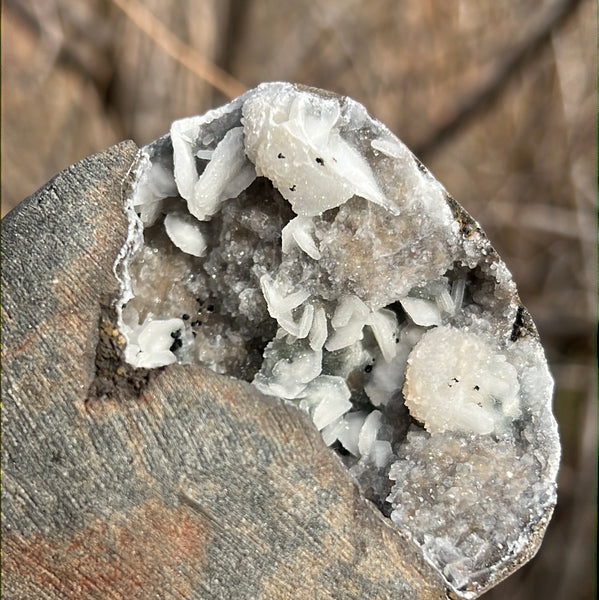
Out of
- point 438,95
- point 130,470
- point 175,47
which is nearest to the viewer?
point 130,470

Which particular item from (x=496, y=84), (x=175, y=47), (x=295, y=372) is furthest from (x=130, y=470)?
(x=496, y=84)

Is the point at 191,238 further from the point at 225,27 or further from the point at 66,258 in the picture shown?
the point at 225,27

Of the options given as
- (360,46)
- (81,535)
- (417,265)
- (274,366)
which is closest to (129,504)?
(81,535)

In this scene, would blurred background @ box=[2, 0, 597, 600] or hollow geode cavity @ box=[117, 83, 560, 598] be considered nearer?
hollow geode cavity @ box=[117, 83, 560, 598]

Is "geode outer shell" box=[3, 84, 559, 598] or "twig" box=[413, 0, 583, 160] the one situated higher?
"geode outer shell" box=[3, 84, 559, 598]

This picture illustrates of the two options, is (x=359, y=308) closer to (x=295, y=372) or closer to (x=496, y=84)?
(x=295, y=372)

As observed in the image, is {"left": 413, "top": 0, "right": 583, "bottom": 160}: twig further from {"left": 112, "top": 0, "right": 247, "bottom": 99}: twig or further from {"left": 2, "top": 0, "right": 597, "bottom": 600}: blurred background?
{"left": 112, "top": 0, "right": 247, "bottom": 99}: twig

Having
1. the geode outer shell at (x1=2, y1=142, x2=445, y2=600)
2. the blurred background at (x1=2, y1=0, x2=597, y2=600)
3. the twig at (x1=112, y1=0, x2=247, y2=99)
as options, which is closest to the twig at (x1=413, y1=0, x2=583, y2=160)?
the blurred background at (x1=2, y1=0, x2=597, y2=600)
